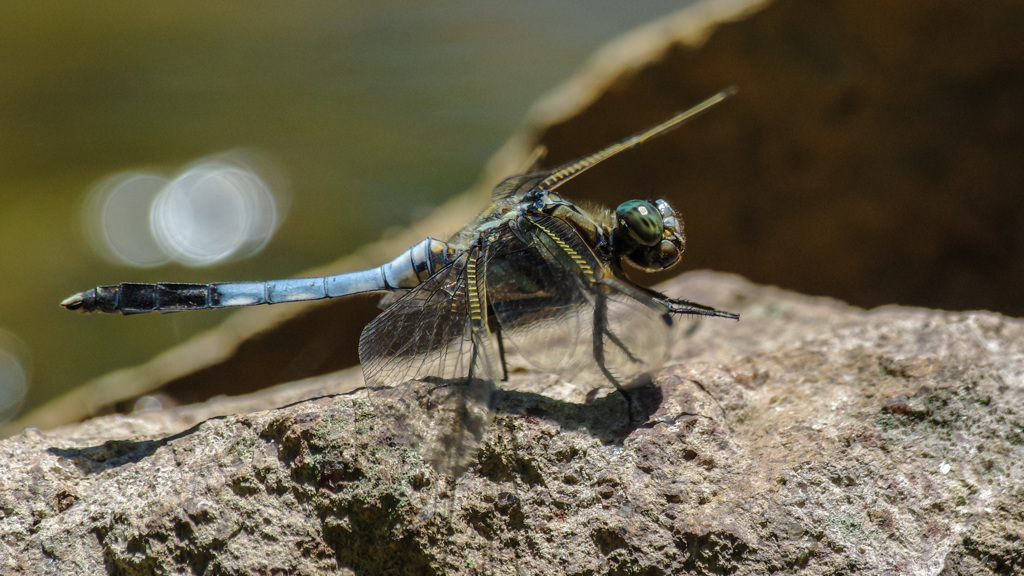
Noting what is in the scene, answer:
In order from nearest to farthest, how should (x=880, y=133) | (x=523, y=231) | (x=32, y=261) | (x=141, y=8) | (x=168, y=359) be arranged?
(x=523, y=231), (x=168, y=359), (x=880, y=133), (x=32, y=261), (x=141, y=8)

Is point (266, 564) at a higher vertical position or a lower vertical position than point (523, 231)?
lower

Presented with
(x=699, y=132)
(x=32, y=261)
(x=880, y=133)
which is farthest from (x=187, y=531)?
(x=32, y=261)

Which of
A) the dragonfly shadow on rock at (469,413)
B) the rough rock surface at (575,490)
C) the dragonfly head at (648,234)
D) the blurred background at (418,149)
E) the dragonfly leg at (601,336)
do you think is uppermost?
the blurred background at (418,149)

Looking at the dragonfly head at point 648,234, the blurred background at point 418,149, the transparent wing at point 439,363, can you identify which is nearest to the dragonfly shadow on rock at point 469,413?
the transparent wing at point 439,363

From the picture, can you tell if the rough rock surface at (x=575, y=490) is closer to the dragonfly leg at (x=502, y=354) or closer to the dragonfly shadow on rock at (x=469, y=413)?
the dragonfly shadow on rock at (x=469, y=413)

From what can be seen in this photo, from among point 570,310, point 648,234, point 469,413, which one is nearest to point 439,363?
point 469,413

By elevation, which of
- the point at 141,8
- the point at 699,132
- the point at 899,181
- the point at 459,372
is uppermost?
the point at 141,8

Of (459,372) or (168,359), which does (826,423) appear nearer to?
(459,372)

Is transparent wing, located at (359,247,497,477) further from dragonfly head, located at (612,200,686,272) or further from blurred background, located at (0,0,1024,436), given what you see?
blurred background, located at (0,0,1024,436)
